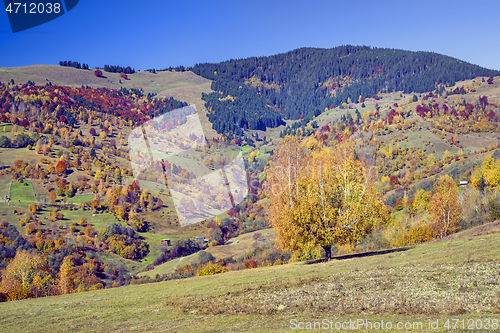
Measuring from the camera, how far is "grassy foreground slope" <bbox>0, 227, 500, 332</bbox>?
1399 centimetres

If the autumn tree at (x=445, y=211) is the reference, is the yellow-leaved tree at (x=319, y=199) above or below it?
above

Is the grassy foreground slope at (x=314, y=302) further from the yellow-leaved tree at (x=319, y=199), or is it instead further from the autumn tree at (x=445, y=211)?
the autumn tree at (x=445, y=211)

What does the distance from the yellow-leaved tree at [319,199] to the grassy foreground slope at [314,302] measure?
18.3 feet

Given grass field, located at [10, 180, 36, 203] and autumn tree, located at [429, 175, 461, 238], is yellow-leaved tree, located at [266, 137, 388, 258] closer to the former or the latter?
autumn tree, located at [429, 175, 461, 238]

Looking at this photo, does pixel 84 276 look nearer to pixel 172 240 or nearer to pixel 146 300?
pixel 172 240

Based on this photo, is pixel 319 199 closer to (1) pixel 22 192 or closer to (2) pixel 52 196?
(2) pixel 52 196

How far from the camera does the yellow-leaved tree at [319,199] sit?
29.5m

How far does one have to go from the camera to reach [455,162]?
618 ft

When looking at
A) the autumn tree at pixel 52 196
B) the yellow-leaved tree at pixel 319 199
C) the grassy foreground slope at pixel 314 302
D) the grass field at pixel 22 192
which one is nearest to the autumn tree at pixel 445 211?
the yellow-leaved tree at pixel 319 199

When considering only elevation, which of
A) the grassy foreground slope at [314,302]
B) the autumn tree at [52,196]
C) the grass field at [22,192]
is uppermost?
the grassy foreground slope at [314,302]

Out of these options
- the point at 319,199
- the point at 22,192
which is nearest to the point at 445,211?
the point at 319,199

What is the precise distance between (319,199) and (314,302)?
580 inches

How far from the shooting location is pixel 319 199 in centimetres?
3066

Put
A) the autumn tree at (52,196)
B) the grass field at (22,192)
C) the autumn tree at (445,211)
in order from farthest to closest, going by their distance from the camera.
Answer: the autumn tree at (52,196), the grass field at (22,192), the autumn tree at (445,211)
